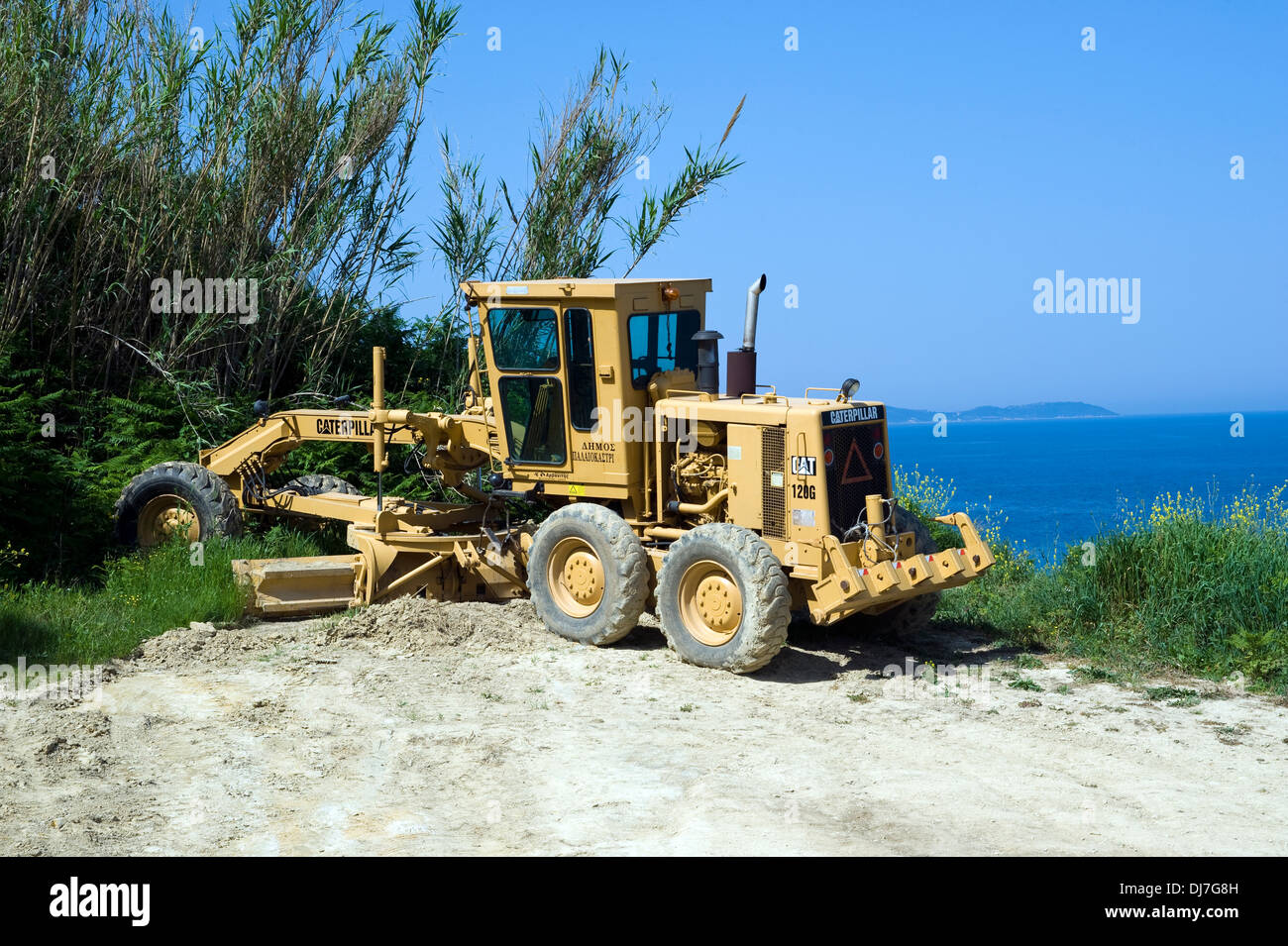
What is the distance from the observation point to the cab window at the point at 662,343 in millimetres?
10219

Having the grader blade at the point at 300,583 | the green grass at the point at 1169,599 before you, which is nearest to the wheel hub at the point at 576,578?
the grader blade at the point at 300,583

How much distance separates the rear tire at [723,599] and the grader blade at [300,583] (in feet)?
9.51

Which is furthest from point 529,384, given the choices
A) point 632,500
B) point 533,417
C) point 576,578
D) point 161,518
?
point 161,518

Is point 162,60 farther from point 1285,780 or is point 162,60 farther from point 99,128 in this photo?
point 1285,780

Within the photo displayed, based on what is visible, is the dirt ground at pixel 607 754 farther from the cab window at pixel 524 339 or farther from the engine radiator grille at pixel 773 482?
the cab window at pixel 524 339

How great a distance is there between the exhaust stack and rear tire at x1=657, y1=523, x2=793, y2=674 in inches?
57.3

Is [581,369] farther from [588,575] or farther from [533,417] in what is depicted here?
[588,575]

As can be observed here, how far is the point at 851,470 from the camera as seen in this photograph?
9.43 m

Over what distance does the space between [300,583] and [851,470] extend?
459 cm

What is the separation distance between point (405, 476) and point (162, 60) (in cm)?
535

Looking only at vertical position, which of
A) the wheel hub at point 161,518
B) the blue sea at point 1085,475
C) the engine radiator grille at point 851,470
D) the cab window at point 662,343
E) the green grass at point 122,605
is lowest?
→ the blue sea at point 1085,475

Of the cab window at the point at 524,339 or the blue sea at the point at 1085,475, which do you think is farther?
the blue sea at the point at 1085,475

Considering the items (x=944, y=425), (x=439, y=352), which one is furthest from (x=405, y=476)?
(x=944, y=425)

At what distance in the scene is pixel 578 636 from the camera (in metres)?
9.95
